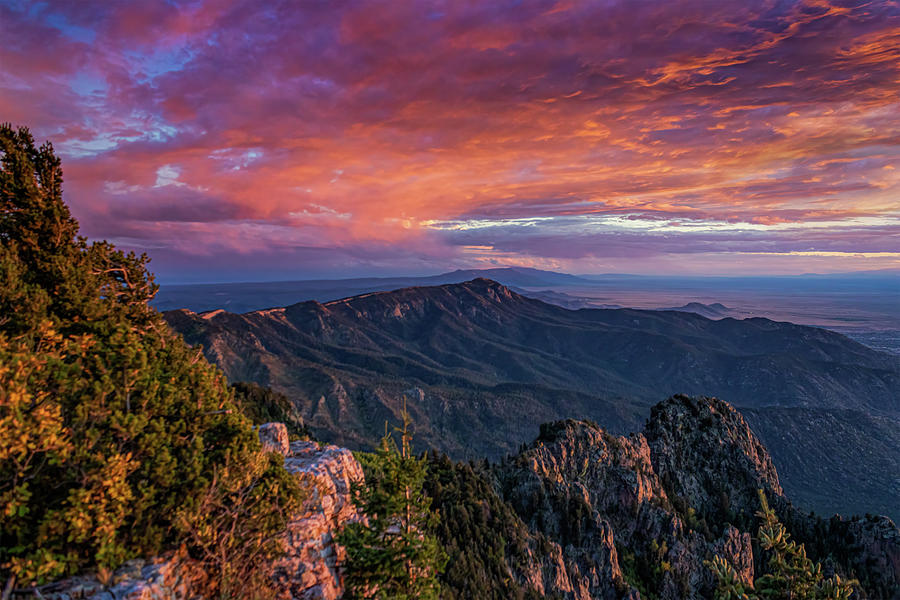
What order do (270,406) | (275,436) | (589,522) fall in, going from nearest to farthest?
(275,436)
(589,522)
(270,406)

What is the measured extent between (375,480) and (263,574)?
7.01 meters

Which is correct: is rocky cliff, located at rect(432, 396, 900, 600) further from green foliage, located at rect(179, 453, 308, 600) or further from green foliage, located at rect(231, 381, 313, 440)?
green foliage, located at rect(231, 381, 313, 440)

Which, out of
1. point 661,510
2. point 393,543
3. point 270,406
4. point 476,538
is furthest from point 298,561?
point 270,406

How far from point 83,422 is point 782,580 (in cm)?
2613

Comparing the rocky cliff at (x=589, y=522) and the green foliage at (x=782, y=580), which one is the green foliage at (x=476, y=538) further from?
the green foliage at (x=782, y=580)

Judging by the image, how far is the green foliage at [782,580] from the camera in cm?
1263

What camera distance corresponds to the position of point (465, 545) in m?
49.7

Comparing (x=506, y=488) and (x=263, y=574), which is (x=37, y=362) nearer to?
(x=263, y=574)

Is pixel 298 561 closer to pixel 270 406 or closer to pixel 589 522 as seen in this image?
pixel 589 522

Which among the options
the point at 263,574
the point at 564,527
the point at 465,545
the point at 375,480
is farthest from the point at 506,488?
the point at 263,574

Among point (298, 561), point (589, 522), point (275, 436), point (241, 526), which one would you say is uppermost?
point (275, 436)

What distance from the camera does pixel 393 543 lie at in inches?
798

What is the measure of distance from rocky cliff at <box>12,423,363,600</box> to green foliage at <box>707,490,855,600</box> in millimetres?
17740

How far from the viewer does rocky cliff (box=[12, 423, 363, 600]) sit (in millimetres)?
13797
